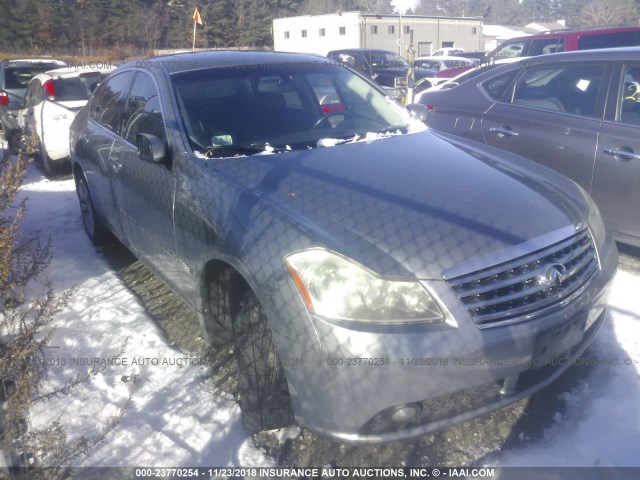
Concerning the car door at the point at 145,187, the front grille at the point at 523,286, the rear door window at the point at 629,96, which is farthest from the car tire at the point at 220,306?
the rear door window at the point at 629,96

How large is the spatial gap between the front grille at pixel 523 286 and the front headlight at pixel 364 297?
0.15m

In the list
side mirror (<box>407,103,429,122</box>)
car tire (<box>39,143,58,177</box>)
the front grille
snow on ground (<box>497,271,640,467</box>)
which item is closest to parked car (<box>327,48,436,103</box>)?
car tire (<box>39,143,58,177</box>)

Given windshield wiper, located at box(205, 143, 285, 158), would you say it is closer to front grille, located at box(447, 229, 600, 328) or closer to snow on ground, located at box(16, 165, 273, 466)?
snow on ground, located at box(16, 165, 273, 466)

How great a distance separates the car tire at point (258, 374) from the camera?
99.1 inches

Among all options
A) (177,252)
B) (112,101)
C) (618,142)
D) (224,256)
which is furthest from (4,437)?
(618,142)

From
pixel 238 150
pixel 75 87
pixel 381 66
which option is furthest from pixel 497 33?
pixel 238 150

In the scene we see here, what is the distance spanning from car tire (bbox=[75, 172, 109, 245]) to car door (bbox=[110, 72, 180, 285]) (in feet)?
3.32

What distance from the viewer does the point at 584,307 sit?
2.40 m

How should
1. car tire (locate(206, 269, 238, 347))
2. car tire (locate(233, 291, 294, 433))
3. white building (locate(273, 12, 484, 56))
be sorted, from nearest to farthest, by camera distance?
car tire (locate(233, 291, 294, 433)), car tire (locate(206, 269, 238, 347)), white building (locate(273, 12, 484, 56))

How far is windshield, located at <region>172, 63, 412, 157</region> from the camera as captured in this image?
3170 mm

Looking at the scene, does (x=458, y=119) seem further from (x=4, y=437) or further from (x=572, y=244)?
(x=4, y=437)

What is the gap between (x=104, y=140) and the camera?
169 inches

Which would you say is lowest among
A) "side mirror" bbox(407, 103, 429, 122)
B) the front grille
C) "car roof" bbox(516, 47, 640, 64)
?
the front grille

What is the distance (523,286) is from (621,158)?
7.58 ft
